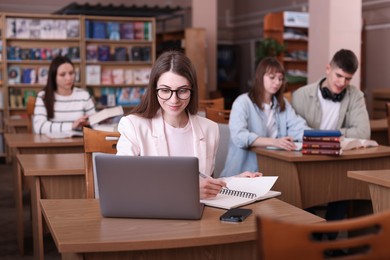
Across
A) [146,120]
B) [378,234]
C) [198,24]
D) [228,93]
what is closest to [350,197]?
[146,120]

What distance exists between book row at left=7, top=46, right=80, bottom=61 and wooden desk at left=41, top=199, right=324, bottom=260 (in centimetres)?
735

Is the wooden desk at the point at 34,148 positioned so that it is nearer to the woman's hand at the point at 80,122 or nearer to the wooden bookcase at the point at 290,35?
the woman's hand at the point at 80,122

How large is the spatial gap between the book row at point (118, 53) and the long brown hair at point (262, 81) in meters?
5.59

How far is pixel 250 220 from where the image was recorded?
79.9 inches

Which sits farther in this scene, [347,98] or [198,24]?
→ [198,24]

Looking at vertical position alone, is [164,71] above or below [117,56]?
below

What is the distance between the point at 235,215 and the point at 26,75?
25.0 feet

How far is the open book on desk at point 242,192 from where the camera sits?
2.24 metres

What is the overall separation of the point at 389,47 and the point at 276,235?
29.0ft

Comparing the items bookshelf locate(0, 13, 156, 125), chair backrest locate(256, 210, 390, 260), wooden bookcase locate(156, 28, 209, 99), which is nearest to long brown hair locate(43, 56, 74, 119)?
bookshelf locate(0, 13, 156, 125)

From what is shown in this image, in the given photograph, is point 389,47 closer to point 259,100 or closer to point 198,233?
point 259,100

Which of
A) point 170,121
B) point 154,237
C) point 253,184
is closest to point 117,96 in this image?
point 170,121

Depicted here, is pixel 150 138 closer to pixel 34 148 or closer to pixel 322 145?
pixel 322 145

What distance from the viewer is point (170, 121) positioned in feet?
8.66
